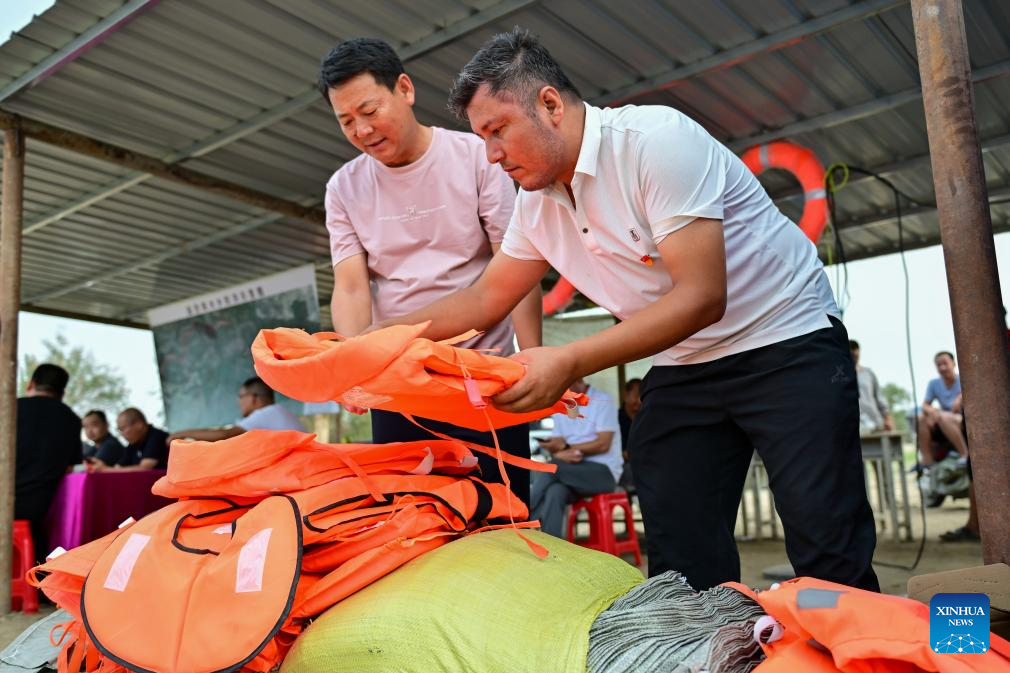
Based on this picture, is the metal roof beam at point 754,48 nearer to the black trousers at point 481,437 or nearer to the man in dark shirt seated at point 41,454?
the black trousers at point 481,437

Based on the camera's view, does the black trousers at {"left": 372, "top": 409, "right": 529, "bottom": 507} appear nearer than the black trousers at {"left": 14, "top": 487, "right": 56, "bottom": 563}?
Yes

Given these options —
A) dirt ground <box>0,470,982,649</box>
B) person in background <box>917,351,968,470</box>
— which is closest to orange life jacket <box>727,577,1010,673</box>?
dirt ground <box>0,470,982,649</box>

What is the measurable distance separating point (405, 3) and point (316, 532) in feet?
10.7

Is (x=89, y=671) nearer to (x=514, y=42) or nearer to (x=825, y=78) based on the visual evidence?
(x=514, y=42)

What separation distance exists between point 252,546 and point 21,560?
4.35m

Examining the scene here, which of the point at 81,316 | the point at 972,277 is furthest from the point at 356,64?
the point at 81,316

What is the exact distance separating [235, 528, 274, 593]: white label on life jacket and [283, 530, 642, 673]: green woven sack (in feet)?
0.44

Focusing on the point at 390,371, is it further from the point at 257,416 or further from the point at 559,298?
the point at 559,298

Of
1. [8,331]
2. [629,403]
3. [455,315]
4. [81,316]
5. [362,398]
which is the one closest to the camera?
[362,398]

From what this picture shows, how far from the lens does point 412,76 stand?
4.86 metres

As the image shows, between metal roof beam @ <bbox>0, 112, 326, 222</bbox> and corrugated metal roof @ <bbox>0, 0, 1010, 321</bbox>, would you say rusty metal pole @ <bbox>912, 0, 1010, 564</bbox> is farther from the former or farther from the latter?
metal roof beam @ <bbox>0, 112, 326, 222</bbox>

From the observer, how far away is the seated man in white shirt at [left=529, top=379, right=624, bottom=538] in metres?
5.27

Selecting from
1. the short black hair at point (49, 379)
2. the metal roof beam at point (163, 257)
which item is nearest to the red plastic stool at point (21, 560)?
the short black hair at point (49, 379)

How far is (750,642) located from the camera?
3.91 ft
